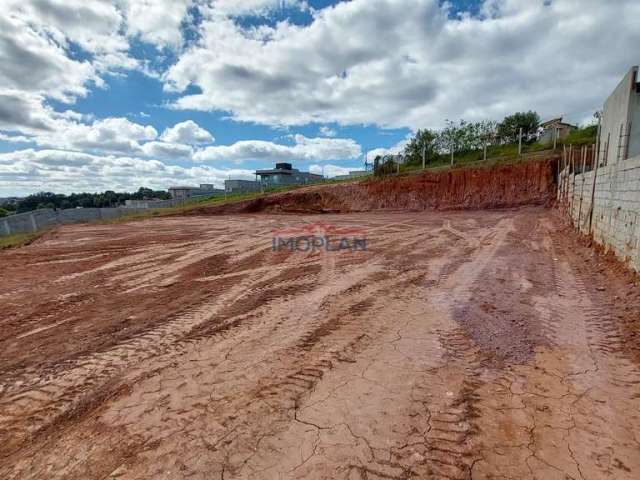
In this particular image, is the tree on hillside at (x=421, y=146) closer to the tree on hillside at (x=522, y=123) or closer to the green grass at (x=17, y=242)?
the tree on hillside at (x=522, y=123)

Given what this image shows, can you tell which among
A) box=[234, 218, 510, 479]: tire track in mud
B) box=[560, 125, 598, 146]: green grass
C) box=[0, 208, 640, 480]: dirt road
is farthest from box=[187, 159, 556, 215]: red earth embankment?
box=[234, 218, 510, 479]: tire track in mud

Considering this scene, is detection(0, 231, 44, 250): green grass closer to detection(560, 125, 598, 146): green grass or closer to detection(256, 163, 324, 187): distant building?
detection(560, 125, 598, 146): green grass

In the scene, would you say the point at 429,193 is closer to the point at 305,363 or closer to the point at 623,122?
the point at 623,122

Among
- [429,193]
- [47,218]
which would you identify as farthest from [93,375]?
[47,218]

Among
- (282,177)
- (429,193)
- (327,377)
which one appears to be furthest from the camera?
(282,177)

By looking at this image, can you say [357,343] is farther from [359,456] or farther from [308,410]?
[359,456]

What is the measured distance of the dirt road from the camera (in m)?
2.11

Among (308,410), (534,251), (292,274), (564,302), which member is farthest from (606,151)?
(308,410)

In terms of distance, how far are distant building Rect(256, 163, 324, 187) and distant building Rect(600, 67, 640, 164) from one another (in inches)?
1820

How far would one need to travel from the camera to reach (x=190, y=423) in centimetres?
244

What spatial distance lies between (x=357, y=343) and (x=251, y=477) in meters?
1.87

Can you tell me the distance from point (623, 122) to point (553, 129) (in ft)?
84.9

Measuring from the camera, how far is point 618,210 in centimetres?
604

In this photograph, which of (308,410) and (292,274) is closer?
(308,410)
